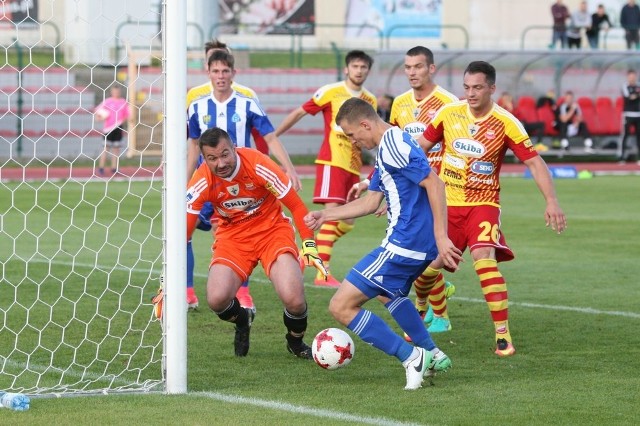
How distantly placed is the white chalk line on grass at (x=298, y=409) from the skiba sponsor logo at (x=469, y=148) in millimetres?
2713

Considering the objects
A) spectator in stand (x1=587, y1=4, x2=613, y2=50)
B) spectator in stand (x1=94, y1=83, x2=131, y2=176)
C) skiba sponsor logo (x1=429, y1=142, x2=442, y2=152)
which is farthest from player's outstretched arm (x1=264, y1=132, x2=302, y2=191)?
spectator in stand (x1=587, y1=4, x2=613, y2=50)

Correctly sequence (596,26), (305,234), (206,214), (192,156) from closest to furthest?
(305,234), (192,156), (206,214), (596,26)

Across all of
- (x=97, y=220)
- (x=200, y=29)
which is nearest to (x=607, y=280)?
(x=97, y=220)

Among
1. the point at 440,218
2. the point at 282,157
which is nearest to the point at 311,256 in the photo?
the point at 440,218

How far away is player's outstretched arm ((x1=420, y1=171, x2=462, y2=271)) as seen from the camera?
22.1 feet

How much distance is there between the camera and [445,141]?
27.9 feet

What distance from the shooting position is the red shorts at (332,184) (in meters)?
11.6

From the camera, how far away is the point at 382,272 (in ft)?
22.7

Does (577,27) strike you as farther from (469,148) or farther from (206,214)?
(469,148)

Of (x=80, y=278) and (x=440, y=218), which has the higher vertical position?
(x=440, y=218)

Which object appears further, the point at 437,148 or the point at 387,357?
the point at 437,148

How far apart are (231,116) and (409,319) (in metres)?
3.41

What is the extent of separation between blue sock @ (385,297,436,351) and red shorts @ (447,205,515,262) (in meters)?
1.22

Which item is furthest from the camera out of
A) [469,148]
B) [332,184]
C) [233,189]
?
[332,184]
